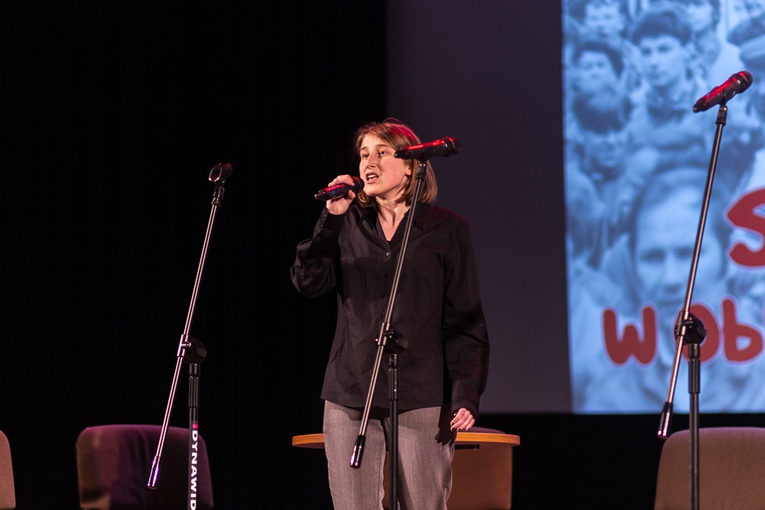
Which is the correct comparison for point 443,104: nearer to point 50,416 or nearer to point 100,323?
point 100,323

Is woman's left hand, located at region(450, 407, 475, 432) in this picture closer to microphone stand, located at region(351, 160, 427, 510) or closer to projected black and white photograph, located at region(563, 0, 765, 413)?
microphone stand, located at region(351, 160, 427, 510)

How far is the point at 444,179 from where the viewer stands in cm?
451

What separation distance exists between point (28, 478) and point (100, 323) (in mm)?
716

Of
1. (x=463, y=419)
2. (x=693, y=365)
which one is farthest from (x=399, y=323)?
(x=693, y=365)

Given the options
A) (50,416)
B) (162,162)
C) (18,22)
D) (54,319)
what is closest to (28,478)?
(50,416)

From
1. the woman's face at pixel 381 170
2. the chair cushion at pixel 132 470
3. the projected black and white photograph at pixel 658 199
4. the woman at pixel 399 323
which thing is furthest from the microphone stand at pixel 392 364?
the projected black and white photograph at pixel 658 199

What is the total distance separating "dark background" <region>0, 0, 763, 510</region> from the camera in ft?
14.0

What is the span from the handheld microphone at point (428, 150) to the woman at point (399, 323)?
0.13m

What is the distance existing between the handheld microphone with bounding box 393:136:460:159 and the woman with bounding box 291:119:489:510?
0.41 feet

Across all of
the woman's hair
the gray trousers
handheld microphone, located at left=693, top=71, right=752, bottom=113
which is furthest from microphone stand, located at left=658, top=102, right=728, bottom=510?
the woman's hair

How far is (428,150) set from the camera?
7.65ft

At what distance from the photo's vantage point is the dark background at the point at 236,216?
14.0 ft

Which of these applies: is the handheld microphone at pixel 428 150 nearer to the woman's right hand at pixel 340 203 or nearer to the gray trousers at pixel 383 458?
the woman's right hand at pixel 340 203

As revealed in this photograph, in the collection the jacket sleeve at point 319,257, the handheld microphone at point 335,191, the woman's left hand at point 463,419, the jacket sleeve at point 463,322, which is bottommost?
the woman's left hand at point 463,419
